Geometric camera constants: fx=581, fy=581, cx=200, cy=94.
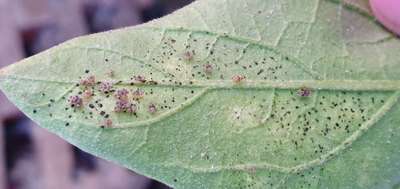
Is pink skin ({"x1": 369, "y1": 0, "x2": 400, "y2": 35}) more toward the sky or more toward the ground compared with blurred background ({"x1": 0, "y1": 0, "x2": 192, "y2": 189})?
more toward the sky

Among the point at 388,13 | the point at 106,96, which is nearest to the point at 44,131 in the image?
the point at 106,96

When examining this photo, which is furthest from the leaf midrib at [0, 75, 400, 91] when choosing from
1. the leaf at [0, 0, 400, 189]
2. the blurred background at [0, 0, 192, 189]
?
the blurred background at [0, 0, 192, 189]

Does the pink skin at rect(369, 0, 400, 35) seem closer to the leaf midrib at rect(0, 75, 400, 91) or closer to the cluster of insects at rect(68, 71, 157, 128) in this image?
the leaf midrib at rect(0, 75, 400, 91)

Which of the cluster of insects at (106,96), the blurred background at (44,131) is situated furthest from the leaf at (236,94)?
the blurred background at (44,131)

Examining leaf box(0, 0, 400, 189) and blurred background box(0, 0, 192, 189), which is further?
blurred background box(0, 0, 192, 189)

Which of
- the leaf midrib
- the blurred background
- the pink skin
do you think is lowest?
the blurred background

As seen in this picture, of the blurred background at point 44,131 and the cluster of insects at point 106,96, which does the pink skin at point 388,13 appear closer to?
the cluster of insects at point 106,96
